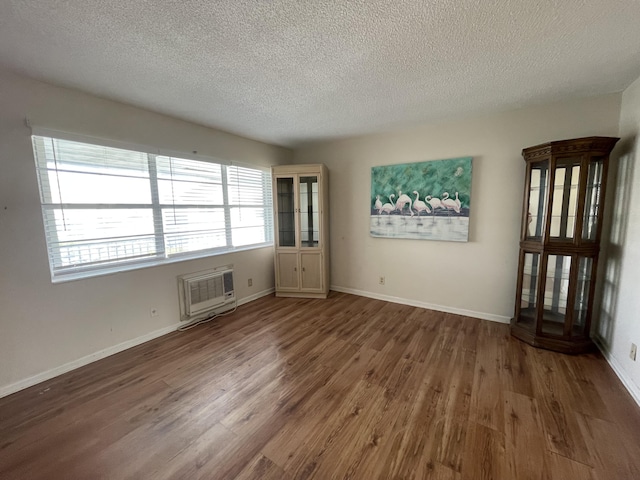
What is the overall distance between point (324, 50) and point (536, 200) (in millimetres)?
2482

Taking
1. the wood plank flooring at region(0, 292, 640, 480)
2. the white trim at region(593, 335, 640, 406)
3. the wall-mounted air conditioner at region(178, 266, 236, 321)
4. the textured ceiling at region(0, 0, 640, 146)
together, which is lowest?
the wood plank flooring at region(0, 292, 640, 480)

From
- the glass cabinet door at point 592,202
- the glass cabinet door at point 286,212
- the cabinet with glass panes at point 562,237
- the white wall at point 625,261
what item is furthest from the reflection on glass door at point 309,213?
the white wall at point 625,261

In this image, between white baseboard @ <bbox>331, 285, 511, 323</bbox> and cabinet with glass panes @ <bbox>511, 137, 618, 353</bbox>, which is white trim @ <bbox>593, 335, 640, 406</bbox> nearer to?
cabinet with glass panes @ <bbox>511, 137, 618, 353</bbox>

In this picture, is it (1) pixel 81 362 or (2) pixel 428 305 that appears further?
(2) pixel 428 305

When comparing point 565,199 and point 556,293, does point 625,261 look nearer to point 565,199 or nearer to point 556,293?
point 556,293

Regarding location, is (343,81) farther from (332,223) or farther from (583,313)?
(583,313)

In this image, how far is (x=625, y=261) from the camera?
215cm

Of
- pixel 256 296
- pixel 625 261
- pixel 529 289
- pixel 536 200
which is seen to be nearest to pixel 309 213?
pixel 256 296

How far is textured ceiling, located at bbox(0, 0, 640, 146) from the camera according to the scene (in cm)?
135

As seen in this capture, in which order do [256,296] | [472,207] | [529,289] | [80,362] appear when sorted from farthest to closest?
1. [256,296]
2. [472,207]
3. [529,289]
4. [80,362]

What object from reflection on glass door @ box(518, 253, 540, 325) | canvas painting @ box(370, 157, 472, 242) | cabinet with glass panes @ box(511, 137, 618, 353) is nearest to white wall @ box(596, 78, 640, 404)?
cabinet with glass panes @ box(511, 137, 618, 353)

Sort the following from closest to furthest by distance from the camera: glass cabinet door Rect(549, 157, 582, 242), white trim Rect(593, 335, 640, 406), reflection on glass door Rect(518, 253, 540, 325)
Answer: white trim Rect(593, 335, 640, 406), glass cabinet door Rect(549, 157, 582, 242), reflection on glass door Rect(518, 253, 540, 325)

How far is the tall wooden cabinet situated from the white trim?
2.99m

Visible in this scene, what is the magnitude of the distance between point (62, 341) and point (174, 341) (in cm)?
87
